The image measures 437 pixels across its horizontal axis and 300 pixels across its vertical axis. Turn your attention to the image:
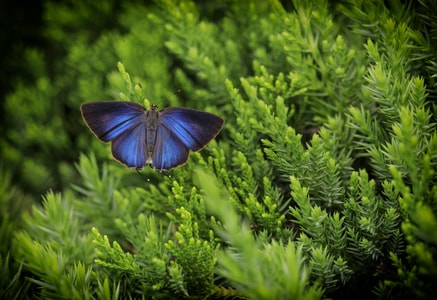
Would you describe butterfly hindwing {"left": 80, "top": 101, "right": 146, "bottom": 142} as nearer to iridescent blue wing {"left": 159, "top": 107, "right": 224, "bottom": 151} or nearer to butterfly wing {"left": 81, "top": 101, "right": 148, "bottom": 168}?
butterfly wing {"left": 81, "top": 101, "right": 148, "bottom": 168}

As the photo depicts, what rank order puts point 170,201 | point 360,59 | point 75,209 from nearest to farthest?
point 170,201 → point 360,59 → point 75,209

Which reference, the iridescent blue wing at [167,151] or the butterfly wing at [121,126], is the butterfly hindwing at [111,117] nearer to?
the butterfly wing at [121,126]

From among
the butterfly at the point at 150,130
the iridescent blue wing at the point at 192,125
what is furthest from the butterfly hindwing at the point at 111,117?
the iridescent blue wing at the point at 192,125

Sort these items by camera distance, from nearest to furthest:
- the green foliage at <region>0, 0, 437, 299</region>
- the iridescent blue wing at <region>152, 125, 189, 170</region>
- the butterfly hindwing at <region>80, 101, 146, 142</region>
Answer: the green foliage at <region>0, 0, 437, 299</region>
the iridescent blue wing at <region>152, 125, 189, 170</region>
the butterfly hindwing at <region>80, 101, 146, 142</region>

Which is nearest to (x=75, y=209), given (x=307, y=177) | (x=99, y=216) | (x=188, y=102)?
(x=99, y=216)

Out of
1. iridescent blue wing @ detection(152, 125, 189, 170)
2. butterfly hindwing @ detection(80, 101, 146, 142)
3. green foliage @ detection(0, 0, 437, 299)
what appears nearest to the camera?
green foliage @ detection(0, 0, 437, 299)

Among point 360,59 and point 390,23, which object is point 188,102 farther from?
point 390,23

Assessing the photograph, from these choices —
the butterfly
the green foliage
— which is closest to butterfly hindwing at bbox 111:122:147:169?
the butterfly
